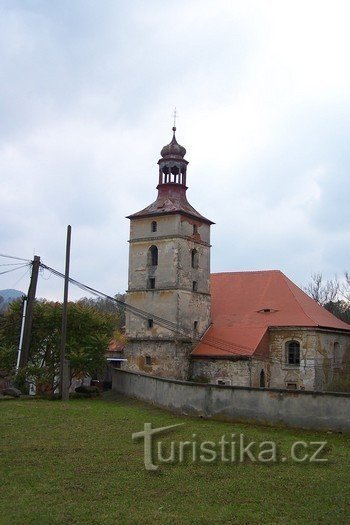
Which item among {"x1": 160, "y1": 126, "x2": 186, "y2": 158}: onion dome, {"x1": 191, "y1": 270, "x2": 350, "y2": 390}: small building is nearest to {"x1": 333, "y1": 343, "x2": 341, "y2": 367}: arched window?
{"x1": 191, "y1": 270, "x2": 350, "y2": 390}: small building

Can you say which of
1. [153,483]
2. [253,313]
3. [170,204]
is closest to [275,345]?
[253,313]

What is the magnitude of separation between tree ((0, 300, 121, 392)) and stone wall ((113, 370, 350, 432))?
5461 millimetres

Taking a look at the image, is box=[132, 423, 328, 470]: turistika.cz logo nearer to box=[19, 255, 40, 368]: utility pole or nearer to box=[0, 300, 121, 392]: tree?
box=[19, 255, 40, 368]: utility pole

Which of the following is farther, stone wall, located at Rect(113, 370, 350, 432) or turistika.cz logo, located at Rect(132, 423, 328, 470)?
stone wall, located at Rect(113, 370, 350, 432)

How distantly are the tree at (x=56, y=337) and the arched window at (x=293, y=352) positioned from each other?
37.2 ft

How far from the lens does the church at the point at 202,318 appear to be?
34.7 meters

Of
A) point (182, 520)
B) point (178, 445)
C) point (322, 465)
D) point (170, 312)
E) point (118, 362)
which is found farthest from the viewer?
point (118, 362)

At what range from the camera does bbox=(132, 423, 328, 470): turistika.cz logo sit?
13938 millimetres

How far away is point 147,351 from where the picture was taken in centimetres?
3619

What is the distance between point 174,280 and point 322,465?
75.9 feet

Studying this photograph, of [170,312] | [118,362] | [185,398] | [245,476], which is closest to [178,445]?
[245,476]

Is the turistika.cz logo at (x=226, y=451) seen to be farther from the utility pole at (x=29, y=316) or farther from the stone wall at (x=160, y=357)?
the stone wall at (x=160, y=357)

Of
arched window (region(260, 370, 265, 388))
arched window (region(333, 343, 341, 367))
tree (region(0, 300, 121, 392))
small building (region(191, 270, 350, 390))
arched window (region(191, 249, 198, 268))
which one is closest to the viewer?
tree (region(0, 300, 121, 392))

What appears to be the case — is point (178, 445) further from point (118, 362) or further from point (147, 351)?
point (118, 362)
